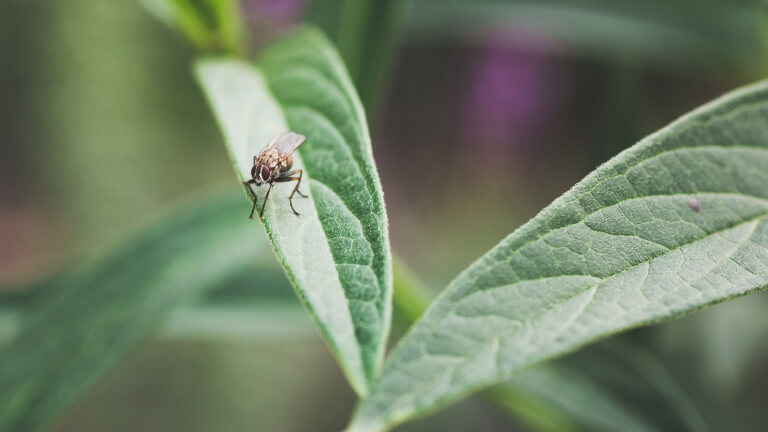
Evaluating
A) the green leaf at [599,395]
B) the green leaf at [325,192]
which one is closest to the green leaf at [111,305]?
the green leaf at [325,192]

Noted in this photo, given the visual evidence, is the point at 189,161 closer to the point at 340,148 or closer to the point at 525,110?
the point at 525,110

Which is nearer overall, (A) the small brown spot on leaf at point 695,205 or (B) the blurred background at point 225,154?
(A) the small brown spot on leaf at point 695,205

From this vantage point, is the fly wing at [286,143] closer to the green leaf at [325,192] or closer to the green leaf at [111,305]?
the green leaf at [325,192]

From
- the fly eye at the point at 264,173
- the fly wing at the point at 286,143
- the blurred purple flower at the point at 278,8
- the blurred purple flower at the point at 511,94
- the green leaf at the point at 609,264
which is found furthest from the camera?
the blurred purple flower at the point at 511,94

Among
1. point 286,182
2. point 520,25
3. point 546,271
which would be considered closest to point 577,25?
point 520,25

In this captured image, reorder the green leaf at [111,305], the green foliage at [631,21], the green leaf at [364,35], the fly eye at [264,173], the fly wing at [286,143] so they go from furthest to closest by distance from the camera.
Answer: the green foliage at [631,21], the green leaf at [364,35], the green leaf at [111,305], the fly eye at [264,173], the fly wing at [286,143]

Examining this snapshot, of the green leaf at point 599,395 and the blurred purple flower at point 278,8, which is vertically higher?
the blurred purple flower at point 278,8
